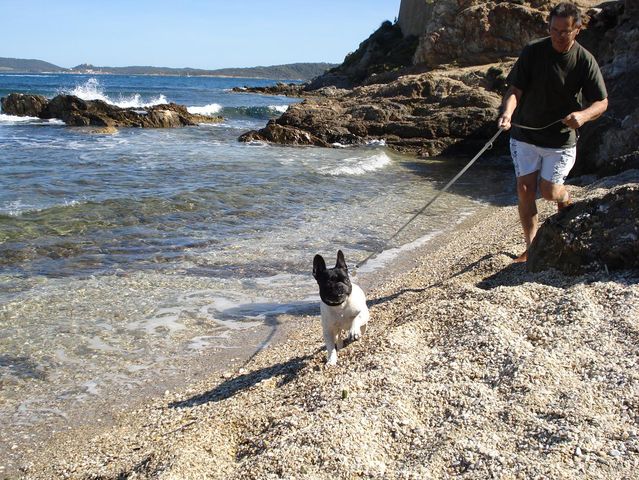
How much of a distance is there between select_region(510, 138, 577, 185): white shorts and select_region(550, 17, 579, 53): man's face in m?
0.88

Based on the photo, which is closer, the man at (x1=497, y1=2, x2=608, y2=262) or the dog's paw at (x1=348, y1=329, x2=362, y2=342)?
the dog's paw at (x1=348, y1=329, x2=362, y2=342)

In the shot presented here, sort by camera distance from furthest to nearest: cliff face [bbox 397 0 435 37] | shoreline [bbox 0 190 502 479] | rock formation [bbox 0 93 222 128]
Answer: cliff face [bbox 397 0 435 37] → rock formation [bbox 0 93 222 128] → shoreline [bbox 0 190 502 479]

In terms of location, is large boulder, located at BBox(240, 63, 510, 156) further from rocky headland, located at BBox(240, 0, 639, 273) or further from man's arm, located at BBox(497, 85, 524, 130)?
man's arm, located at BBox(497, 85, 524, 130)

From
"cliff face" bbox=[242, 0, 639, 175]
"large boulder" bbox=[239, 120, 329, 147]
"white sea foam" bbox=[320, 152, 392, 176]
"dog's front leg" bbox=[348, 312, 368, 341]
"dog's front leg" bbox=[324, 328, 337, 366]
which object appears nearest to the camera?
"dog's front leg" bbox=[324, 328, 337, 366]

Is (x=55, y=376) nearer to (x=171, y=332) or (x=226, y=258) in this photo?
(x=171, y=332)

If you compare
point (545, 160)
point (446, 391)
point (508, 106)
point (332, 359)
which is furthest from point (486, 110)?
point (446, 391)

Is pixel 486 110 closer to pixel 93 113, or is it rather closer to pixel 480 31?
A: pixel 480 31

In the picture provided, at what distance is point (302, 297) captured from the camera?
21.4 ft

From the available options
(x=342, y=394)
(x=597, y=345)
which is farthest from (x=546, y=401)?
(x=342, y=394)

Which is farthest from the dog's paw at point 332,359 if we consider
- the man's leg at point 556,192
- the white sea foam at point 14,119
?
the white sea foam at point 14,119

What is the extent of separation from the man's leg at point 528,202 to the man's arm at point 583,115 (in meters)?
0.76

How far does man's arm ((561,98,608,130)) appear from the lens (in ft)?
15.7

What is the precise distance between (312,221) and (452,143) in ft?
38.5

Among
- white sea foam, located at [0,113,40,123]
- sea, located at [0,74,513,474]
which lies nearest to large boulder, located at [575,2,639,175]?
sea, located at [0,74,513,474]
